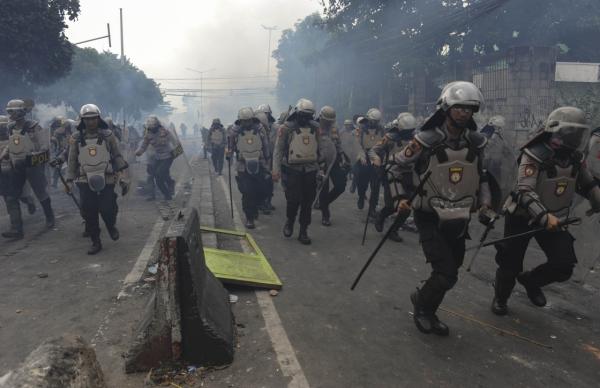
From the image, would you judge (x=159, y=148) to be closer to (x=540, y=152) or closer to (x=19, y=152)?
(x=19, y=152)

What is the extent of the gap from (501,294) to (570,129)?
5.23 ft

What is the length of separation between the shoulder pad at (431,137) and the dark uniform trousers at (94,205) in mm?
4544

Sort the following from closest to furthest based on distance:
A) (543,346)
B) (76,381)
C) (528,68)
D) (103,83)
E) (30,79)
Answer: (76,381), (543,346), (528,68), (30,79), (103,83)

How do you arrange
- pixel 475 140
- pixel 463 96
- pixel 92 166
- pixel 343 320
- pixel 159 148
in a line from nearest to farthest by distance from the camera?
pixel 463 96 < pixel 475 140 < pixel 343 320 < pixel 92 166 < pixel 159 148

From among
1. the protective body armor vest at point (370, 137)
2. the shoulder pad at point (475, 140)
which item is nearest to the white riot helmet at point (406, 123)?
the protective body armor vest at point (370, 137)

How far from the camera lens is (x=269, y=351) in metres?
3.53

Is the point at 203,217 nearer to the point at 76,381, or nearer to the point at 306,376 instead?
the point at 306,376

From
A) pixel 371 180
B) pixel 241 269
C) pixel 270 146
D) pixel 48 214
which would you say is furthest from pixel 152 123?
pixel 241 269

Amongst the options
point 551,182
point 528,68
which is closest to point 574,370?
point 551,182

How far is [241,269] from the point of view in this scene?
509 cm

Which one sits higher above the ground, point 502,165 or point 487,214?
point 502,165

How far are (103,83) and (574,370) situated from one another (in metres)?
36.7

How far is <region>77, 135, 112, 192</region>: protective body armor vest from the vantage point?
6.28m

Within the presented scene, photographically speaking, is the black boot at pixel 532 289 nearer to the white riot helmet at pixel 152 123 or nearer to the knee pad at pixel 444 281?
the knee pad at pixel 444 281
